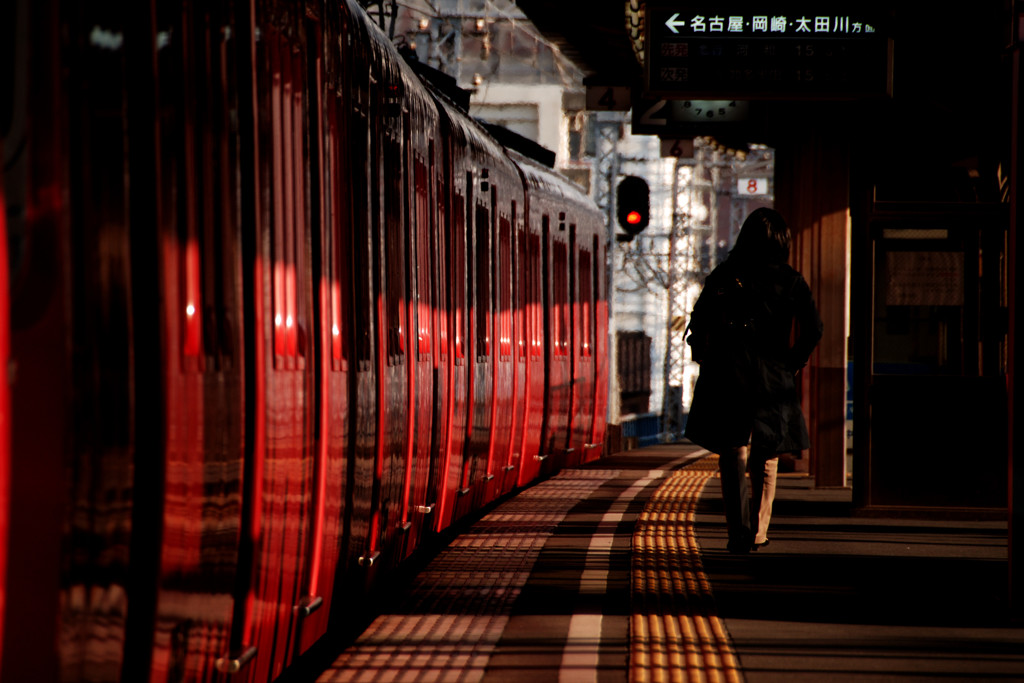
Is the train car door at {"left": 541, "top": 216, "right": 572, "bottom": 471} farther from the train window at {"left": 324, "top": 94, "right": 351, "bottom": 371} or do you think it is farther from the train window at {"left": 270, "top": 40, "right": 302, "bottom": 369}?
the train window at {"left": 270, "top": 40, "right": 302, "bottom": 369}

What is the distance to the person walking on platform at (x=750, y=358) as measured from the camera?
26.2 feet

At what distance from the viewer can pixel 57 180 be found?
2705 millimetres

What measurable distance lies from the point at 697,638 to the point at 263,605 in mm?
2219

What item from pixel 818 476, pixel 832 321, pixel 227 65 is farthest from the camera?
pixel 832 321

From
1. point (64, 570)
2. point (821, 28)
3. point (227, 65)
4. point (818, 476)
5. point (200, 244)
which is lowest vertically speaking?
point (818, 476)

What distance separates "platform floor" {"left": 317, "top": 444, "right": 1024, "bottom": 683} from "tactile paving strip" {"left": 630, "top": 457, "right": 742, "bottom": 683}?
0.04ft

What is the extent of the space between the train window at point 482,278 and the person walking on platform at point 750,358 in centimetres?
167

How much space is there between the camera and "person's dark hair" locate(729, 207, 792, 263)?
806cm

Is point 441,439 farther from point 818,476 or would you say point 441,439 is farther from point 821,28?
point 818,476

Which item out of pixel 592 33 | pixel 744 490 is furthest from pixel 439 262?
pixel 592 33

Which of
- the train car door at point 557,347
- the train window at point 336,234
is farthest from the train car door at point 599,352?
the train window at point 336,234

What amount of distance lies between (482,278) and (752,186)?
5255cm

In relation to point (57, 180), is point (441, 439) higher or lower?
lower

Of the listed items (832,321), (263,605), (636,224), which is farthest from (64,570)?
(636,224)
